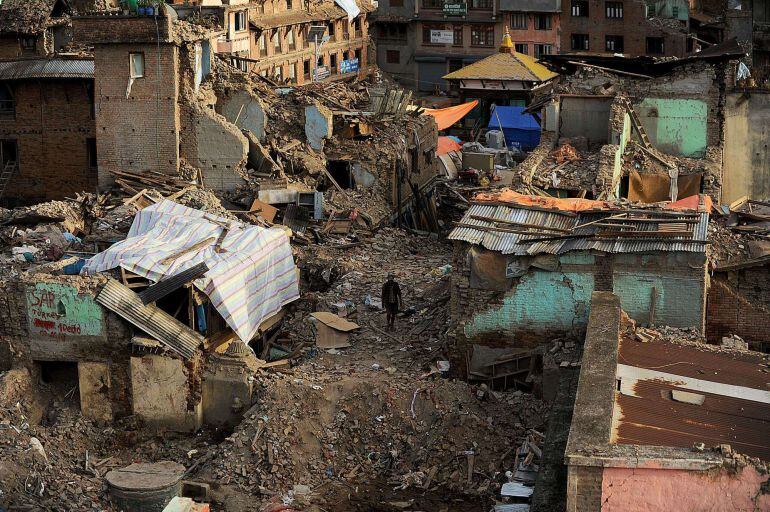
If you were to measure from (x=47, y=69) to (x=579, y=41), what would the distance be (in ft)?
98.8

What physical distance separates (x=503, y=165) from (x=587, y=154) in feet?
26.3

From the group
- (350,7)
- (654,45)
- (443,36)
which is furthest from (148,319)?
(443,36)

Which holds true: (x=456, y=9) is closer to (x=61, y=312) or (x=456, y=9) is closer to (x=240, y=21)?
(x=240, y=21)

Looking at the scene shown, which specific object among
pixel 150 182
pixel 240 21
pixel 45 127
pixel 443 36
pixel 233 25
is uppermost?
pixel 240 21

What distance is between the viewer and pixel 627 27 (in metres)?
58.9

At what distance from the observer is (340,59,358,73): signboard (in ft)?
210

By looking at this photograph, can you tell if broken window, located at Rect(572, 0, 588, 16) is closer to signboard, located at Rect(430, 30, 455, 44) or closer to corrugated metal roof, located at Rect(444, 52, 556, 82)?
signboard, located at Rect(430, 30, 455, 44)

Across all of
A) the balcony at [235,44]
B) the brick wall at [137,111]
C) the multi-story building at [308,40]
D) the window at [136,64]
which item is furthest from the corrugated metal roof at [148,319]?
the multi-story building at [308,40]

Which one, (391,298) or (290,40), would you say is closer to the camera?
(391,298)

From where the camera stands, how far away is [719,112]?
3334 cm

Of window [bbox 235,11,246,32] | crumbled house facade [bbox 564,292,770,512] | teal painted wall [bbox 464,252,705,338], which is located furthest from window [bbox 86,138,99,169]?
crumbled house facade [bbox 564,292,770,512]

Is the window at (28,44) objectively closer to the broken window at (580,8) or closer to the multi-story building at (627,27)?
the multi-story building at (627,27)

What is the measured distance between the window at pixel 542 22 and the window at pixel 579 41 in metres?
1.40

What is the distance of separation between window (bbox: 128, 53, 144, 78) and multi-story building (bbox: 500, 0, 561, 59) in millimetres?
32297
